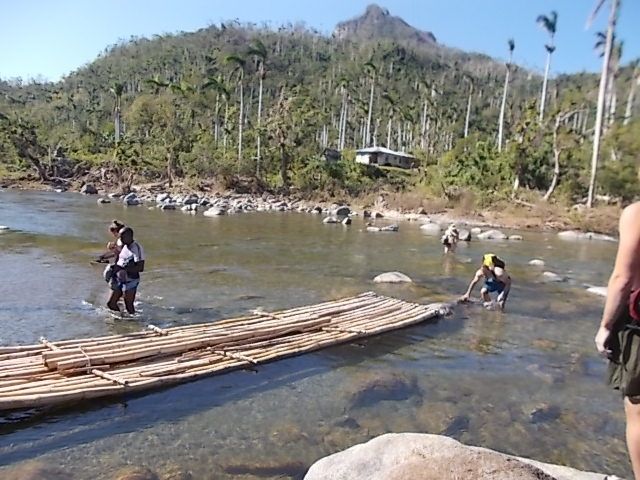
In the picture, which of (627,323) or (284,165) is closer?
(627,323)

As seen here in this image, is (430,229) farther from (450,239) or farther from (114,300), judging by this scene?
(114,300)

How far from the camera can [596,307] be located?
46.8 feet

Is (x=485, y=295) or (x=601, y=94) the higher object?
(x=601, y=94)

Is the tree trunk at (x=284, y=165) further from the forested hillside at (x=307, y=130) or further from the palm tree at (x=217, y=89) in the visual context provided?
the palm tree at (x=217, y=89)

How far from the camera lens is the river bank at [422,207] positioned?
113 ft

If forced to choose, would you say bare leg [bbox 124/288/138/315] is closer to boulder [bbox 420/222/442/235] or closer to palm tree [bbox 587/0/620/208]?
boulder [bbox 420/222/442/235]

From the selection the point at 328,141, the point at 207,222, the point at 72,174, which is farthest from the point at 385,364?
the point at 328,141

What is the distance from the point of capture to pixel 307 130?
50188mm

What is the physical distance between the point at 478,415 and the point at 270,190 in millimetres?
42844

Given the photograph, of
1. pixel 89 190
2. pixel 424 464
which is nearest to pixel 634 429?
pixel 424 464

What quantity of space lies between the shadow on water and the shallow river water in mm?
21

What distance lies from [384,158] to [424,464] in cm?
6605

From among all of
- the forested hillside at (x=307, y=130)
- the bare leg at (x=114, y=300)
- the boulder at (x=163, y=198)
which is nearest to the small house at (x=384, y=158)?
the forested hillside at (x=307, y=130)

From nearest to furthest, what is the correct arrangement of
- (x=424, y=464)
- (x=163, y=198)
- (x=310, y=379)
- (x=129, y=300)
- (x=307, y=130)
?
(x=424, y=464) → (x=310, y=379) → (x=129, y=300) → (x=163, y=198) → (x=307, y=130)
